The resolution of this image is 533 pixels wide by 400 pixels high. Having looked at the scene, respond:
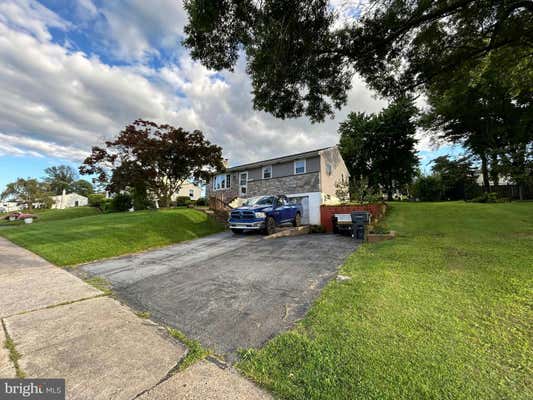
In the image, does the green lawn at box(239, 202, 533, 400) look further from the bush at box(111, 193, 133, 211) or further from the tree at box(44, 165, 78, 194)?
the tree at box(44, 165, 78, 194)

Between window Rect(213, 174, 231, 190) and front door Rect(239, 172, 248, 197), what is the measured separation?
1.61 meters

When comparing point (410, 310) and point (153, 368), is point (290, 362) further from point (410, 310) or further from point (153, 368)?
point (410, 310)

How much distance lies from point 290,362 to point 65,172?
87.9 m

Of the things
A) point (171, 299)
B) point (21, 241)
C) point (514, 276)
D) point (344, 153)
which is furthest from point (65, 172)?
point (514, 276)

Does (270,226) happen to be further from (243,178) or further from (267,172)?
(243,178)

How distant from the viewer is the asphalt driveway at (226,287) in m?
2.57

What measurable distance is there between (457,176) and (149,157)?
33324mm

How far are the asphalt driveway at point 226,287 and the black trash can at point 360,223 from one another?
192 centimetres

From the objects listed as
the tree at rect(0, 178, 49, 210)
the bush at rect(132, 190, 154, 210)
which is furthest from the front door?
the tree at rect(0, 178, 49, 210)

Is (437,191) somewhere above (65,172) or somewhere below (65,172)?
below

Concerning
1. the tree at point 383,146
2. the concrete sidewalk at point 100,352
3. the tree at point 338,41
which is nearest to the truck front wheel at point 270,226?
the tree at point 338,41

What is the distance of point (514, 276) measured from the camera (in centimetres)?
351

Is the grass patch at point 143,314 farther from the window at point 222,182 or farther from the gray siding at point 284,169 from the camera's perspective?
the window at point 222,182

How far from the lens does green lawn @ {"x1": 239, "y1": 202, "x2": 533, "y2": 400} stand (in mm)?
1569
